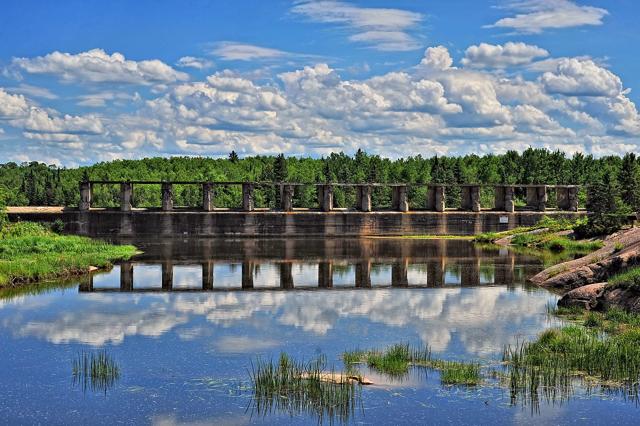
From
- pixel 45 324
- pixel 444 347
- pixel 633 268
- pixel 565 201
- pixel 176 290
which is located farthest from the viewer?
pixel 565 201

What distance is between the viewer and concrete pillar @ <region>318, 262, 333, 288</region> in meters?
41.3

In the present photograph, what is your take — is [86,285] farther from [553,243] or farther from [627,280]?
[553,243]

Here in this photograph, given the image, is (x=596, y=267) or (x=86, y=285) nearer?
(x=596, y=267)

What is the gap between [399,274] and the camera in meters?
46.1

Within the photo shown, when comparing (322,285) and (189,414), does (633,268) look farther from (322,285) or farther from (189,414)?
(189,414)

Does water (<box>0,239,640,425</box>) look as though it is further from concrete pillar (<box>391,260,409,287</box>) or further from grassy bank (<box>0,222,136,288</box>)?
grassy bank (<box>0,222,136,288</box>)

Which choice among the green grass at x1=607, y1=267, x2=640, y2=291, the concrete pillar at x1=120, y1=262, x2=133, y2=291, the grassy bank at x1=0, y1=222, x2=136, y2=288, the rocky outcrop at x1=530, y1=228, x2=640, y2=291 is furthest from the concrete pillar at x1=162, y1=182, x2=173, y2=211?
the green grass at x1=607, y1=267, x2=640, y2=291

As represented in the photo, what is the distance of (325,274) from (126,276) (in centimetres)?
1103

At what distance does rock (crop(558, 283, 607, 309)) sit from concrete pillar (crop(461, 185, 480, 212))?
179ft

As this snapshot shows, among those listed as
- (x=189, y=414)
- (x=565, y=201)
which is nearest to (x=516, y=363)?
(x=189, y=414)

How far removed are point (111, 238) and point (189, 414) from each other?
57514mm

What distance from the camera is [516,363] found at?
21.6 meters

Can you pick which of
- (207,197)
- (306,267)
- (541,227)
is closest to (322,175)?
(207,197)

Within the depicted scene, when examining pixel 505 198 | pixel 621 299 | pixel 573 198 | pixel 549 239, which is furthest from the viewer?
pixel 573 198
